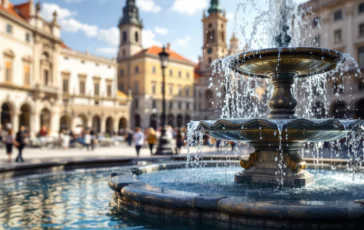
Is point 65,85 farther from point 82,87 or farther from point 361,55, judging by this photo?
point 361,55

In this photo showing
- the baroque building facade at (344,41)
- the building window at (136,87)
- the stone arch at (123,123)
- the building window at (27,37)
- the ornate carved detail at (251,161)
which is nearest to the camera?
the ornate carved detail at (251,161)

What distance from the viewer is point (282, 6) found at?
7.67 m

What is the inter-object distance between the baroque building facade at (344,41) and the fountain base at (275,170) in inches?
1045

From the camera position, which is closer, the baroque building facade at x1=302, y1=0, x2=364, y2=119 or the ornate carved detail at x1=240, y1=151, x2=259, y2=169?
the ornate carved detail at x1=240, y1=151, x2=259, y2=169

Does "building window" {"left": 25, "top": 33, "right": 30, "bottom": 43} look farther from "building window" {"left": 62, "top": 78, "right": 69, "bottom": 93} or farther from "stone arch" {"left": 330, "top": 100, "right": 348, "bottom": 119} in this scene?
"stone arch" {"left": 330, "top": 100, "right": 348, "bottom": 119}

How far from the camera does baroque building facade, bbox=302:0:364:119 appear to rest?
32.7 meters

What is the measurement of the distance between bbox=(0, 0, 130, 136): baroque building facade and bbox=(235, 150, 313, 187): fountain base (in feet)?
101

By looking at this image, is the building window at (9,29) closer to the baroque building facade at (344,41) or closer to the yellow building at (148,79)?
the baroque building facade at (344,41)

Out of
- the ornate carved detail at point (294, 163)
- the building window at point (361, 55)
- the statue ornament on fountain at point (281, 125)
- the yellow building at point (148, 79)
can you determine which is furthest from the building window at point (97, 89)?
the ornate carved detail at point (294, 163)

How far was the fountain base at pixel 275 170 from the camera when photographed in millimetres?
6363

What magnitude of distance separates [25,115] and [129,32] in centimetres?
3760

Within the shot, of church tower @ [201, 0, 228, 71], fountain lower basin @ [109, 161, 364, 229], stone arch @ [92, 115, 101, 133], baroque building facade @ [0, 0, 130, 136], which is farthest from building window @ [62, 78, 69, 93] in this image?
fountain lower basin @ [109, 161, 364, 229]

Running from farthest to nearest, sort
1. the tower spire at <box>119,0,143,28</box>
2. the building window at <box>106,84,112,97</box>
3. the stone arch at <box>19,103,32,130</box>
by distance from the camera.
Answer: the tower spire at <box>119,0,143,28</box>, the building window at <box>106,84,112,97</box>, the stone arch at <box>19,103,32,130</box>

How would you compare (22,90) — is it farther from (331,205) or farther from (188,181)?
(331,205)
